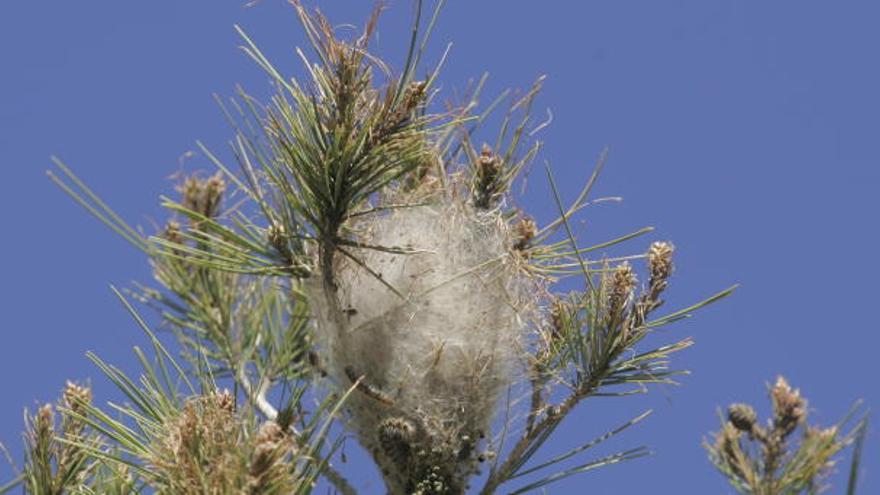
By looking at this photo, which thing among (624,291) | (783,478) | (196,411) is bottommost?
(196,411)

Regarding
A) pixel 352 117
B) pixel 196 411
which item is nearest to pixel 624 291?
pixel 352 117

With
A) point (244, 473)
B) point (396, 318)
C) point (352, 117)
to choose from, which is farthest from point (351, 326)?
point (244, 473)

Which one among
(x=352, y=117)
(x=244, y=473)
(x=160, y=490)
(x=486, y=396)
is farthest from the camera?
(x=486, y=396)

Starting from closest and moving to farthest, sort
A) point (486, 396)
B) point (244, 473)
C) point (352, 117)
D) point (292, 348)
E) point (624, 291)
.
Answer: point (244, 473)
point (352, 117)
point (624, 291)
point (486, 396)
point (292, 348)

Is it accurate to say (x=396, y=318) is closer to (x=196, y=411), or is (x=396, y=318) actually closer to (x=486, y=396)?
(x=486, y=396)

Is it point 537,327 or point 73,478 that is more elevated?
point 537,327

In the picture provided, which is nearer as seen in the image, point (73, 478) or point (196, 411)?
point (196, 411)
